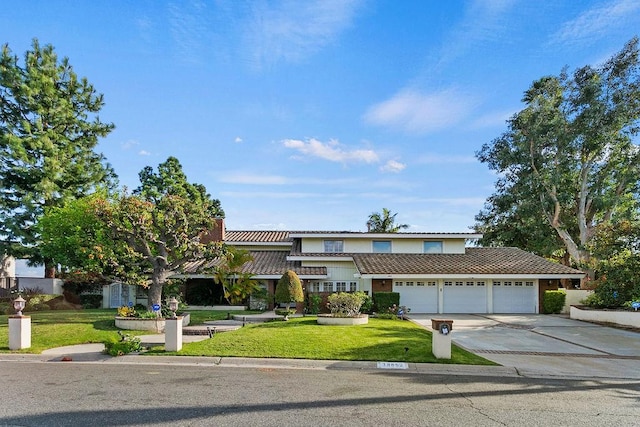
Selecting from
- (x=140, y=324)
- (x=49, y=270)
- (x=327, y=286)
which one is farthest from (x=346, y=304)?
(x=49, y=270)

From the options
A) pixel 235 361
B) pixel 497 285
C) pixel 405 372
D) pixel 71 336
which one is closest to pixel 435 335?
pixel 405 372

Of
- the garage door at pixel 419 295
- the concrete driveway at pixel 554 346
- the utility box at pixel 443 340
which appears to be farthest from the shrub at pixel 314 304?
the utility box at pixel 443 340

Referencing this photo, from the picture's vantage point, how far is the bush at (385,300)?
83.5 feet

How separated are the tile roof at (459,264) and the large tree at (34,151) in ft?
73.1

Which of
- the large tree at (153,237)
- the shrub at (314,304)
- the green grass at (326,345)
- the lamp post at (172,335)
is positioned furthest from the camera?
the shrub at (314,304)

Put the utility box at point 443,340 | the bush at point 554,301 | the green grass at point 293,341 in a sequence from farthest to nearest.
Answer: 1. the bush at point 554,301
2. the green grass at point 293,341
3. the utility box at point 443,340

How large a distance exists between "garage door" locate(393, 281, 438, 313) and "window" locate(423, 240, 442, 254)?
419 cm

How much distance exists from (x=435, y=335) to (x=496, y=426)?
5431mm

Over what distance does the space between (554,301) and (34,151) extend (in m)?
36.4

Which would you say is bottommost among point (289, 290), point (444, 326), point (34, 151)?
point (289, 290)

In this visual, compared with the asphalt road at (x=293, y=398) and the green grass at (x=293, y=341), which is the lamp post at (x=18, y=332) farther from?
the asphalt road at (x=293, y=398)

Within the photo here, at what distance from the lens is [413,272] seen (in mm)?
26500

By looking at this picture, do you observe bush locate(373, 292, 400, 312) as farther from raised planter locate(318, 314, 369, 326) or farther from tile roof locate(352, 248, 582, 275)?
raised planter locate(318, 314, 369, 326)

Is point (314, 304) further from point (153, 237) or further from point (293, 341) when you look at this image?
point (293, 341)
